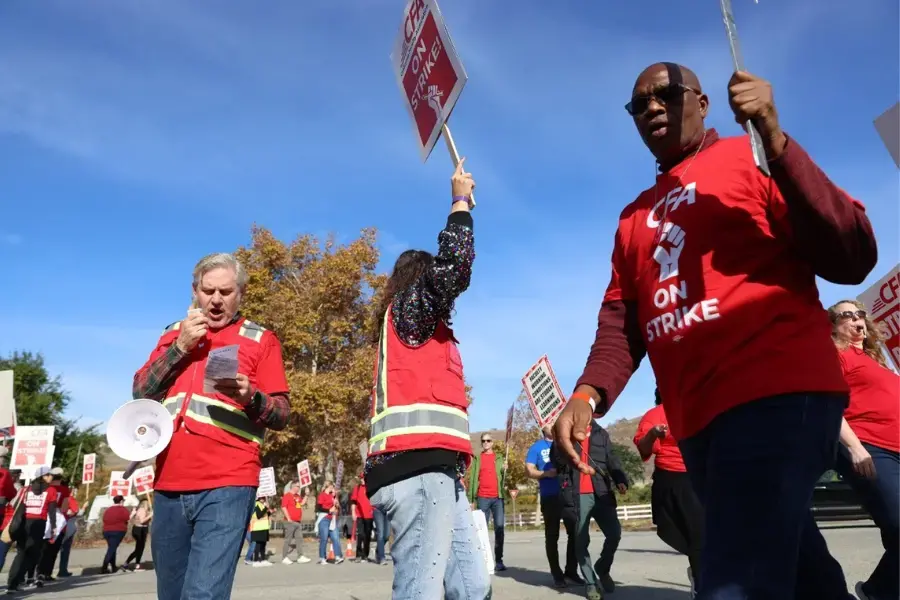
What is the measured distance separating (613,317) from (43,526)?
11702 millimetres

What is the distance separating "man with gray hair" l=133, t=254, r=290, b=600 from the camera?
10.8ft

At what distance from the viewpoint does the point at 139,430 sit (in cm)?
346

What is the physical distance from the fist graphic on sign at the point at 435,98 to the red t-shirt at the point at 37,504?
34.1 ft

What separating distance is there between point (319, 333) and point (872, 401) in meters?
28.4

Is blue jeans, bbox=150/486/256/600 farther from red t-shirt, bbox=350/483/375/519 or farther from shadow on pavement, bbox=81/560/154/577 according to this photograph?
red t-shirt, bbox=350/483/375/519

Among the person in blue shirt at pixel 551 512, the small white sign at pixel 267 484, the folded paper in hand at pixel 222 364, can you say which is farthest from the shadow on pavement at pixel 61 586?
the folded paper in hand at pixel 222 364

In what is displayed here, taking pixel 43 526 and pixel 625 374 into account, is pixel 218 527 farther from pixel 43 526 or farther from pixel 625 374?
pixel 43 526

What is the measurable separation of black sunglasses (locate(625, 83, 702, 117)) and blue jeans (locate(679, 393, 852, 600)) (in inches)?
42.6

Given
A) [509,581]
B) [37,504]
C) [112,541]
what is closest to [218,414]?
[509,581]

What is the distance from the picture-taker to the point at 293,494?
17188 millimetres

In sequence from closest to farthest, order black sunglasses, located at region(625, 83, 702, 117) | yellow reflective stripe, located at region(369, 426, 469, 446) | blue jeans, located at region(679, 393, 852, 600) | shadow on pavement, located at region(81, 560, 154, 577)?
blue jeans, located at region(679, 393, 852, 600) < black sunglasses, located at region(625, 83, 702, 117) < yellow reflective stripe, located at region(369, 426, 469, 446) < shadow on pavement, located at region(81, 560, 154, 577)

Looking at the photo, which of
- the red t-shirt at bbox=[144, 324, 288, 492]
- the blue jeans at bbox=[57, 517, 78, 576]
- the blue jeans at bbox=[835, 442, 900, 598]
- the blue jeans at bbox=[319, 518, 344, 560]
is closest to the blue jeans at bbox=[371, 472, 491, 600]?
the red t-shirt at bbox=[144, 324, 288, 492]

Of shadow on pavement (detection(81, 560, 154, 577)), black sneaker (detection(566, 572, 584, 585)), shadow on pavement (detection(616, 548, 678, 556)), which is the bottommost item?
shadow on pavement (detection(81, 560, 154, 577))

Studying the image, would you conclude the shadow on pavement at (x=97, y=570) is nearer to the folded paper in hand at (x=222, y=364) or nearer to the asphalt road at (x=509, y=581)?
the asphalt road at (x=509, y=581)
